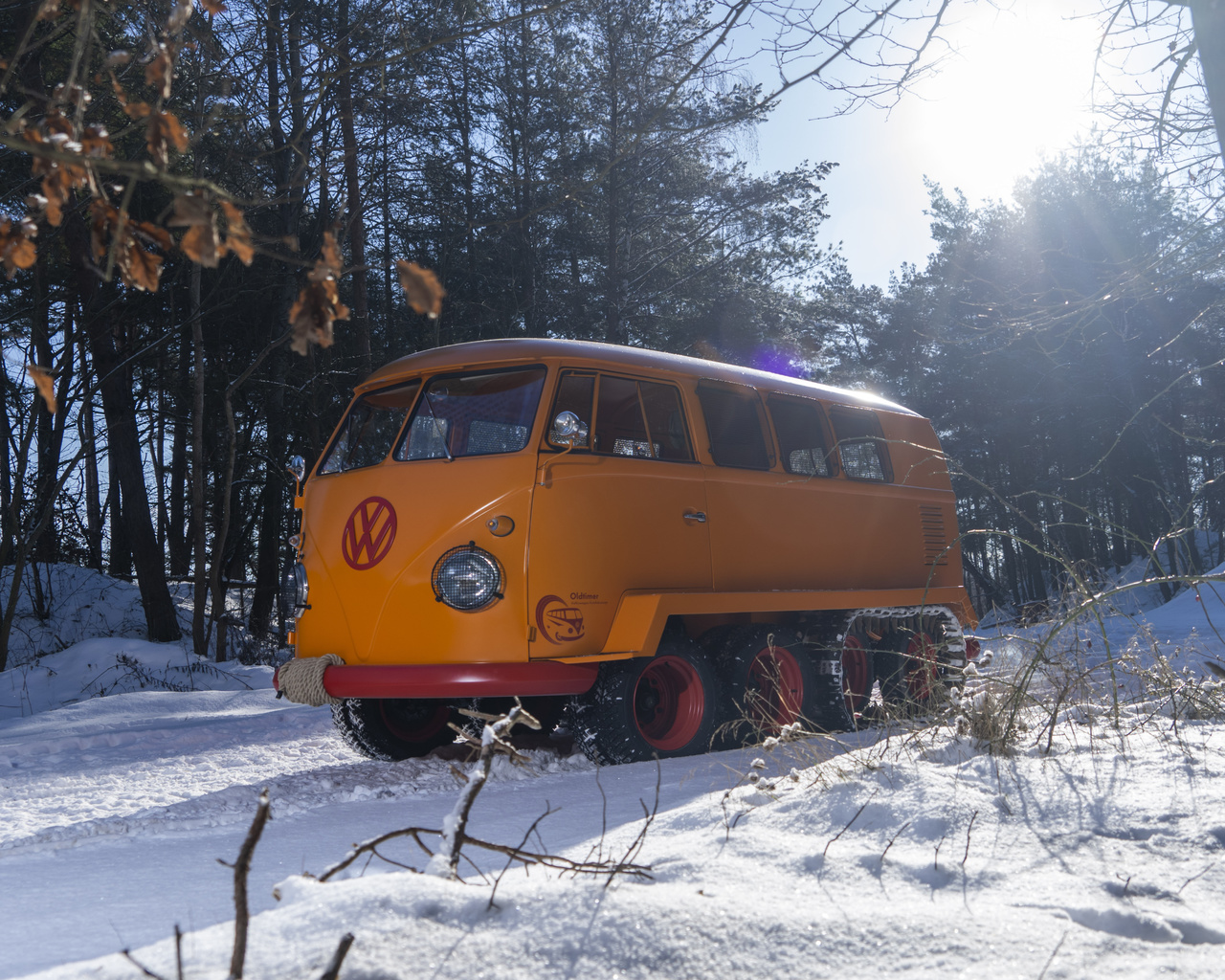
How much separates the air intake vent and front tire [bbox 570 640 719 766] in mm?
3153

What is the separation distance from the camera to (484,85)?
1972cm

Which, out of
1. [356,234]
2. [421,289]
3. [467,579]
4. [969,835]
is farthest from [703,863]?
[356,234]

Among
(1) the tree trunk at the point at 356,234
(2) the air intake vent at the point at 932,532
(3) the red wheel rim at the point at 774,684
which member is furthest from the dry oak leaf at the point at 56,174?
(1) the tree trunk at the point at 356,234

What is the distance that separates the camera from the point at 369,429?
6695mm

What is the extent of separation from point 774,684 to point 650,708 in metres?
0.79

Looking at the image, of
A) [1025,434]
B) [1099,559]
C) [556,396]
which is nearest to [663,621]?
[556,396]

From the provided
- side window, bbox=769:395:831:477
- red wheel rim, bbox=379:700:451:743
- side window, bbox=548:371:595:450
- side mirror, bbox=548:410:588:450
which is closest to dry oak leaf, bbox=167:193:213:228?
side mirror, bbox=548:410:588:450

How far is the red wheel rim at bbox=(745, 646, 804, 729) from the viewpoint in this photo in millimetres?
6676

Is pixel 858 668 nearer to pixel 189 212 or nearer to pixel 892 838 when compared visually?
pixel 892 838

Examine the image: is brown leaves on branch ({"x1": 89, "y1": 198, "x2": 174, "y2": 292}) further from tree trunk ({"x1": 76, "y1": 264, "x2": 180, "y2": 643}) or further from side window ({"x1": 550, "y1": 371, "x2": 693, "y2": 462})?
tree trunk ({"x1": 76, "y1": 264, "x2": 180, "y2": 643})

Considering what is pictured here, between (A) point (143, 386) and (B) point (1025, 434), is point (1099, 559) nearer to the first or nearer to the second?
(B) point (1025, 434)

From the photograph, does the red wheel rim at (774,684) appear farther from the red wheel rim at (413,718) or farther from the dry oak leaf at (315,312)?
the dry oak leaf at (315,312)

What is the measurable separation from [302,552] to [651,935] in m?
4.70

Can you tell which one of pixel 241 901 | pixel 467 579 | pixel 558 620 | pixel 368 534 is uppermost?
pixel 368 534
